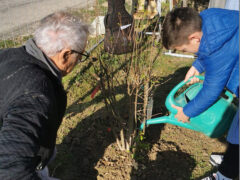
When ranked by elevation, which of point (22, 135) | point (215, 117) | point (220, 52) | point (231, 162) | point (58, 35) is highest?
point (58, 35)

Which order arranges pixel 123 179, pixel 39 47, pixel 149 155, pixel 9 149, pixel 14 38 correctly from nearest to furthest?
pixel 9 149 < pixel 39 47 < pixel 123 179 < pixel 149 155 < pixel 14 38

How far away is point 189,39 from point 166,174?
4.37 ft

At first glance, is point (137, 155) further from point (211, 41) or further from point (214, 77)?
point (211, 41)

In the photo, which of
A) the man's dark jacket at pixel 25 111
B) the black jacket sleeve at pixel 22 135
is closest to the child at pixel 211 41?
the man's dark jacket at pixel 25 111

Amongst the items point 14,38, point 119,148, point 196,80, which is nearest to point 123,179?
point 119,148

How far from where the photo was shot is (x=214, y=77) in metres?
1.64

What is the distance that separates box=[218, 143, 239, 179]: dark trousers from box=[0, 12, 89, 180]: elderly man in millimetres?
1353

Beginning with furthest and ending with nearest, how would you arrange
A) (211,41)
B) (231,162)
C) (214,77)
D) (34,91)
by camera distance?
1. (231,162)
2. (214,77)
3. (211,41)
4. (34,91)

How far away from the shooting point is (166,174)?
219cm

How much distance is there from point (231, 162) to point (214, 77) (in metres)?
0.72

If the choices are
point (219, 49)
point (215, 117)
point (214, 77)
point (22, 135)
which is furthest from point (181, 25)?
point (22, 135)

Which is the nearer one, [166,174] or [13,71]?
[13,71]

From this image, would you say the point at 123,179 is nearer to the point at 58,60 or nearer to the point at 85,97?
the point at 58,60

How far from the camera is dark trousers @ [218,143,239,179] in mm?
1761
